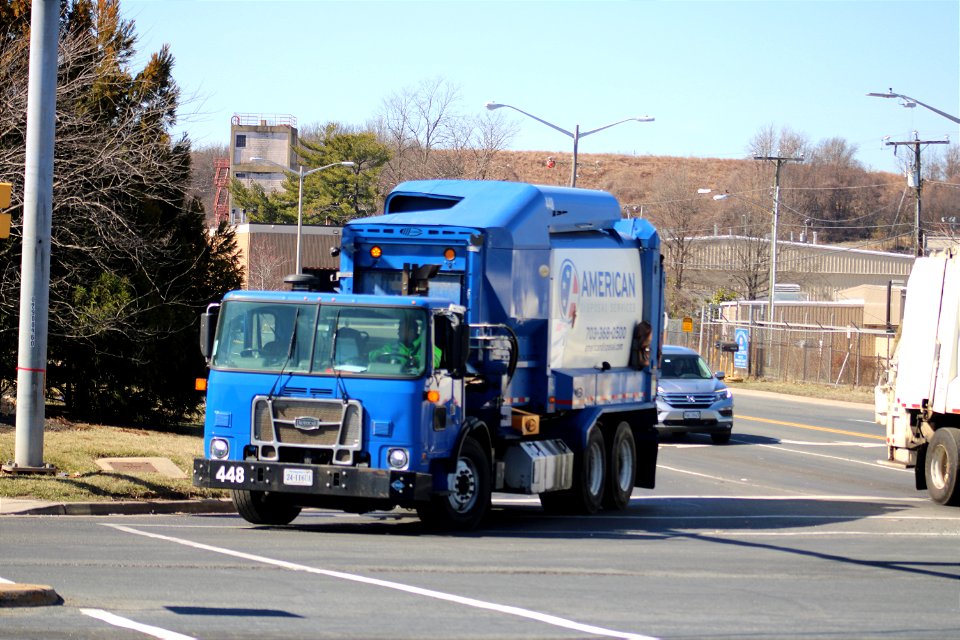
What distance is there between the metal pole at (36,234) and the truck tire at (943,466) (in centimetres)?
1191

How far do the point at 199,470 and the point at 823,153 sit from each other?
152 m

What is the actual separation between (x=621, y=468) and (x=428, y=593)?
8.38 m

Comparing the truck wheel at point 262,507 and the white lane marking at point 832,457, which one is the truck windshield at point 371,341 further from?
the white lane marking at point 832,457

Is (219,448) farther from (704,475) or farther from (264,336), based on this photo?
(704,475)

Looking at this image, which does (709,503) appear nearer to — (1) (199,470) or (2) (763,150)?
(1) (199,470)

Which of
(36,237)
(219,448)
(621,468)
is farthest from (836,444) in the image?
(36,237)

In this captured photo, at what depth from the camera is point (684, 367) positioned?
29.5 meters

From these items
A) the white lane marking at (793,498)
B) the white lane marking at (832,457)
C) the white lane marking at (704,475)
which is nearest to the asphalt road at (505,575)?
the white lane marking at (793,498)

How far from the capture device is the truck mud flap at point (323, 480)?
12828 mm

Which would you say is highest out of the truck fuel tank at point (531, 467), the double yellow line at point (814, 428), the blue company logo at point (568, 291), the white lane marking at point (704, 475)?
the blue company logo at point (568, 291)

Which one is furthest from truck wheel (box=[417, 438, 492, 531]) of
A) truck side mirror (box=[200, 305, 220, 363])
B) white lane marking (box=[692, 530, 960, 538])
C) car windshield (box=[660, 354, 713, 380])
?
car windshield (box=[660, 354, 713, 380])

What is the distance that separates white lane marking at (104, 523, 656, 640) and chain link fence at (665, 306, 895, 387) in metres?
37.8

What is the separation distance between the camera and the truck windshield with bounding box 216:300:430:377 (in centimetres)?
1306

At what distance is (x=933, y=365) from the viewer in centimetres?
1809
